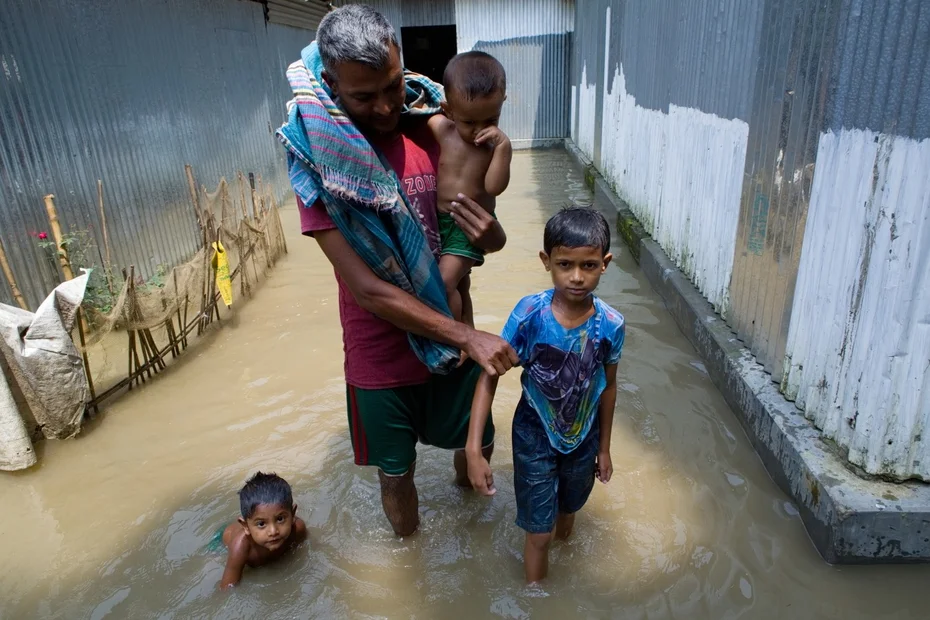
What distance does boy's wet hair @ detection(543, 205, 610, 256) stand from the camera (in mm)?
1939

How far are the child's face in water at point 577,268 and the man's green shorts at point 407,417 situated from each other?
0.62 m

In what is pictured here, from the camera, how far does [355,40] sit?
1684mm

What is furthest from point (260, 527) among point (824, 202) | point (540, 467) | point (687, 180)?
point (687, 180)

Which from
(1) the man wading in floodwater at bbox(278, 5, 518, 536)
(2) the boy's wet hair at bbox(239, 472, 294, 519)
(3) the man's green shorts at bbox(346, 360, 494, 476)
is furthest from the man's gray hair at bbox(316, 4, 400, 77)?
(2) the boy's wet hair at bbox(239, 472, 294, 519)

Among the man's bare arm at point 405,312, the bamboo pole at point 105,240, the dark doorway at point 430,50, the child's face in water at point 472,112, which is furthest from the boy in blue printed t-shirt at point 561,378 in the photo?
the dark doorway at point 430,50

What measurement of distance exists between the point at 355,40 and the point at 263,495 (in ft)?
6.22

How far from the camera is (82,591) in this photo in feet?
8.63

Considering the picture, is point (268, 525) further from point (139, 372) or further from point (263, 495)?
point (139, 372)

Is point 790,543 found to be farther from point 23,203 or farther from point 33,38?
point 33,38

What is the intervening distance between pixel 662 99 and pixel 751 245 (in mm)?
2750

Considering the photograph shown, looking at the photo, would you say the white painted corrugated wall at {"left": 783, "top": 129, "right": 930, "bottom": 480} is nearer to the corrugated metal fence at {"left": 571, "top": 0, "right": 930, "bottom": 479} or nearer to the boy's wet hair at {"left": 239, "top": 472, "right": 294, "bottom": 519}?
the corrugated metal fence at {"left": 571, "top": 0, "right": 930, "bottom": 479}

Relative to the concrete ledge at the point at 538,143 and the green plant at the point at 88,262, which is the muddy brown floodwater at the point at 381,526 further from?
the concrete ledge at the point at 538,143

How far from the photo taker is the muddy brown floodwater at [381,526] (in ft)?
8.04

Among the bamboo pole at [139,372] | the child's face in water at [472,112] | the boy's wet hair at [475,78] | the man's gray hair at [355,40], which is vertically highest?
the man's gray hair at [355,40]
